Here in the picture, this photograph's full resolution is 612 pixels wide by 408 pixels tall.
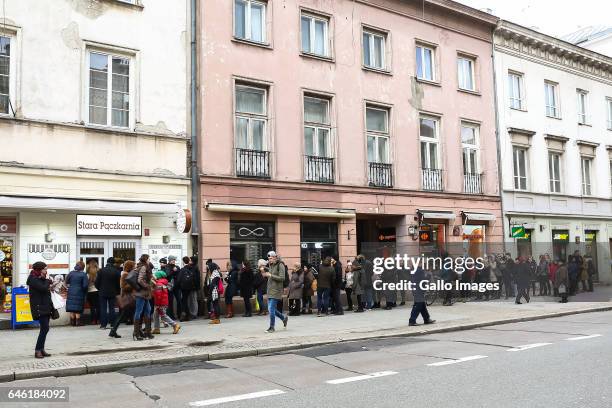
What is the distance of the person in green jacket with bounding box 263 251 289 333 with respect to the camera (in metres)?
13.5

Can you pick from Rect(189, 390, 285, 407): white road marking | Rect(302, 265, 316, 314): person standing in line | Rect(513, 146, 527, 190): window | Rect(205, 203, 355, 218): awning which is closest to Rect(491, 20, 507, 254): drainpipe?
Rect(513, 146, 527, 190): window

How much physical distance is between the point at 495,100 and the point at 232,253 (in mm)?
13796

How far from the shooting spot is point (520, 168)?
87.2ft

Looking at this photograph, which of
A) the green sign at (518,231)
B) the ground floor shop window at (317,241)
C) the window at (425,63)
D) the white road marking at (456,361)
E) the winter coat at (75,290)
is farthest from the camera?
the green sign at (518,231)

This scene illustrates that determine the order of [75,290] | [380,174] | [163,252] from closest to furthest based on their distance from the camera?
[75,290], [163,252], [380,174]

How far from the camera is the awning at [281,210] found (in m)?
17.1

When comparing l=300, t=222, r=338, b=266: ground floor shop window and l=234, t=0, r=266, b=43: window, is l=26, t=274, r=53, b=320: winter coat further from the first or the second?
l=234, t=0, r=266, b=43: window

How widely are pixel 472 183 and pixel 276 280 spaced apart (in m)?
13.1

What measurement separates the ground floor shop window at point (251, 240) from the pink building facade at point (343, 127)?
0.03 metres

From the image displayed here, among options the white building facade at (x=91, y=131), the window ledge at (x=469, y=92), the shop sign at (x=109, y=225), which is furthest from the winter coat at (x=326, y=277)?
the window ledge at (x=469, y=92)

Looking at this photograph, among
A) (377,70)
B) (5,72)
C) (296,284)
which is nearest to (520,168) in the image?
(377,70)

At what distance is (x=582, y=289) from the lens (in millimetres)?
21125

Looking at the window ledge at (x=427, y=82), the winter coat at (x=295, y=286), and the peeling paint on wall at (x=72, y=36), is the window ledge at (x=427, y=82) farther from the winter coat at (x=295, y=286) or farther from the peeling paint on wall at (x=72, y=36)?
the peeling paint on wall at (x=72, y=36)

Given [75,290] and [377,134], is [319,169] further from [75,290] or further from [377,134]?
[75,290]
